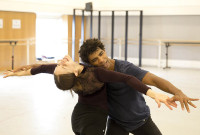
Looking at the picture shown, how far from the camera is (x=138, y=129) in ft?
7.11

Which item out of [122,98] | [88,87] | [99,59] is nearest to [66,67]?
[88,87]

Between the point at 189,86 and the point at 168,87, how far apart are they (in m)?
5.29

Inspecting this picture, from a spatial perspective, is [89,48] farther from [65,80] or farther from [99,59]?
[65,80]

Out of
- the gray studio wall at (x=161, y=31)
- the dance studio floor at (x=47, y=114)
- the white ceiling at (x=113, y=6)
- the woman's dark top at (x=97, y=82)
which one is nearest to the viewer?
the woman's dark top at (x=97, y=82)

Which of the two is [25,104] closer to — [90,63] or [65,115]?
[65,115]

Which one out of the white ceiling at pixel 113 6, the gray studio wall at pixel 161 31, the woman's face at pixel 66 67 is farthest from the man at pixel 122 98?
the gray studio wall at pixel 161 31

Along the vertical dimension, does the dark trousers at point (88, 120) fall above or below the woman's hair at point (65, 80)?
below

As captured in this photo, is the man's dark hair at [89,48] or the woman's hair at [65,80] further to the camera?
the man's dark hair at [89,48]

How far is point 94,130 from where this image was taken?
186 centimetres

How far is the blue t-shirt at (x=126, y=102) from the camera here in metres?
2.09

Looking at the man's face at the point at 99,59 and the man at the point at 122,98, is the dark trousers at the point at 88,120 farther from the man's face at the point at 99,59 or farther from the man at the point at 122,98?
the man's face at the point at 99,59

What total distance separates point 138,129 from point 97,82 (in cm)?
53

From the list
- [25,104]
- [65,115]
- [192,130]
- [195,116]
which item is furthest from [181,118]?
[25,104]

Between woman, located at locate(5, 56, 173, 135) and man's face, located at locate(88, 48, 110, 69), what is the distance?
14 centimetres
